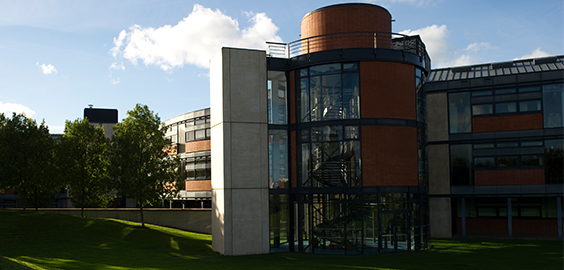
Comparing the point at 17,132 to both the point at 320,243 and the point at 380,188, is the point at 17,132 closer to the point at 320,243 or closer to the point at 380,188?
the point at 320,243

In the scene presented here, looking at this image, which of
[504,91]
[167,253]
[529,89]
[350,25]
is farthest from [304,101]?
[529,89]

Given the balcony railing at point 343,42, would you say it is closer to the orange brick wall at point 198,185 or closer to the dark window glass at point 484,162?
the dark window glass at point 484,162

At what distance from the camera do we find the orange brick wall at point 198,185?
40062 millimetres

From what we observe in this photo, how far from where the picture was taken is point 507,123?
89.4ft

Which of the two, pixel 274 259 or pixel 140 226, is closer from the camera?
pixel 274 259

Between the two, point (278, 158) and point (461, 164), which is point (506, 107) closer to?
point (461, 164)

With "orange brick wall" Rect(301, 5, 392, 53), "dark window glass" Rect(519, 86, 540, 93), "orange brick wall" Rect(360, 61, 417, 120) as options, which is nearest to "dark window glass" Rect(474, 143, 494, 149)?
"dark window glass" Rect(519, 86, 540, 93)

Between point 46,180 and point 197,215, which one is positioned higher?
point 46,180

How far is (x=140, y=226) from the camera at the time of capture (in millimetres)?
32031

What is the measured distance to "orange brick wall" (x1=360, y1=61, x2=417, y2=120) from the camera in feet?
71.5

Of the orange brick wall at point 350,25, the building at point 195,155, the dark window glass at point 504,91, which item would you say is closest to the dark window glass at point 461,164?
the dark window glass at point 504,91

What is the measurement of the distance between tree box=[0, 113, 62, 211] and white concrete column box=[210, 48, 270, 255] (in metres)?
17.4

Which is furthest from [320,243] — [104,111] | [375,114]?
[104,111]

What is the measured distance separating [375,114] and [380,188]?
3367 millimetres
